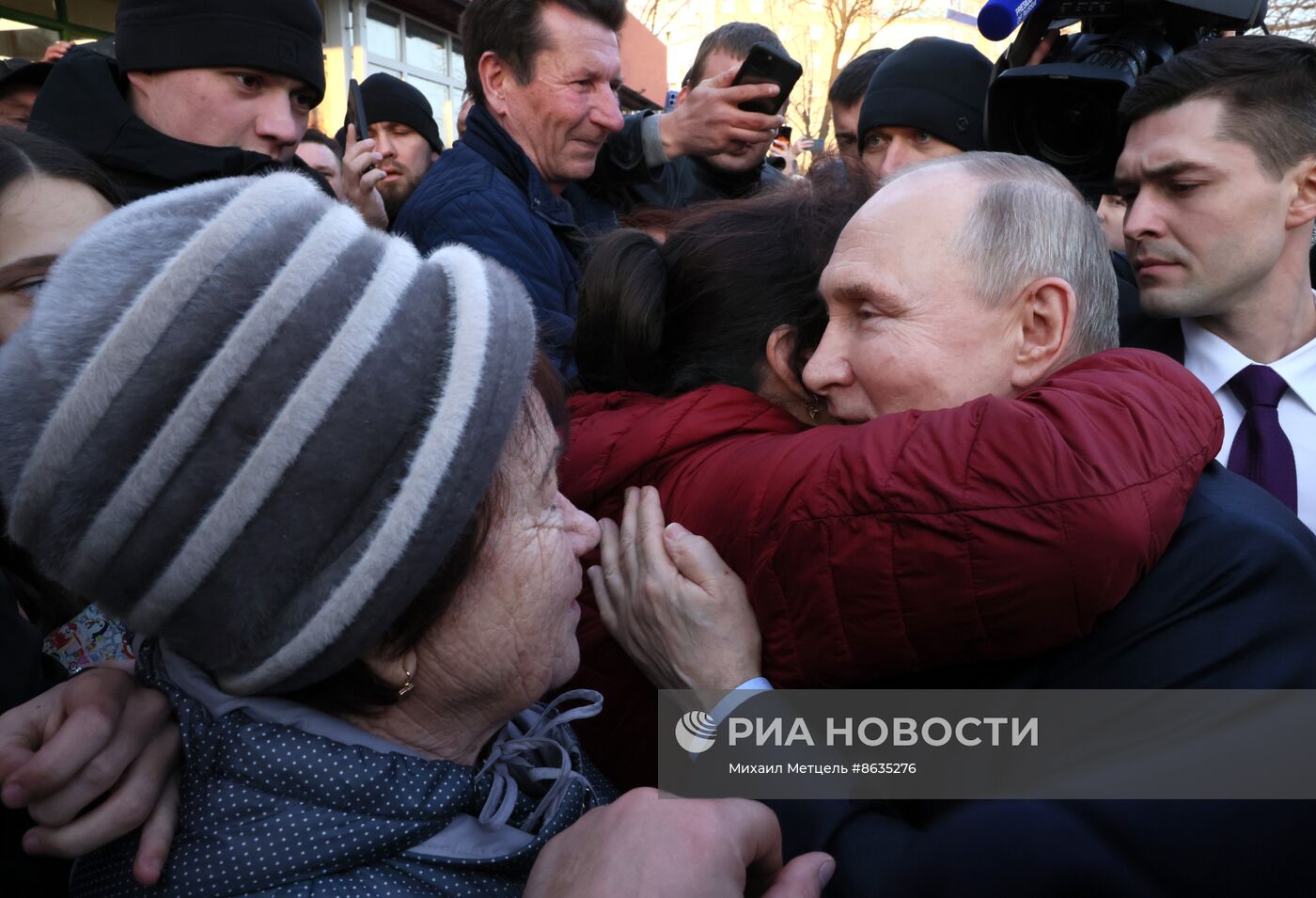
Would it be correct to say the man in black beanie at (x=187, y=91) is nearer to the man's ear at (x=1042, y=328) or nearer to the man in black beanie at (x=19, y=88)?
the man in black beanie at (x=19, y=88)

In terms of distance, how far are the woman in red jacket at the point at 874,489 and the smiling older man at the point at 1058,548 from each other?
3.5 inches

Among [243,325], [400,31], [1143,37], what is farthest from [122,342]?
[400,31]

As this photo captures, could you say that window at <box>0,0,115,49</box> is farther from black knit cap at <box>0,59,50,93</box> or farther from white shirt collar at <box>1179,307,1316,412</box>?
white shirt collar at <box>1179,307,1316,412</box>

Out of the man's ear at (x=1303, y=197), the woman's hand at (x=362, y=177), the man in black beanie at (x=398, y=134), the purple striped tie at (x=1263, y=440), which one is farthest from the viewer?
the man in black beanie at (x=398, y=134)

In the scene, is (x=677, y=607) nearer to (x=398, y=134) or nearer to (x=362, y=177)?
(x=362, y=177)

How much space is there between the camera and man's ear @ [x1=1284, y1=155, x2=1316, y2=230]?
8.68 ft

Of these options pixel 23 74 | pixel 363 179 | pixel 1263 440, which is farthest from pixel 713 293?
pixel 23 74

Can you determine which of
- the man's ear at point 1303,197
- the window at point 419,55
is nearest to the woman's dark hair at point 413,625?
the man's ear at point 1303,197

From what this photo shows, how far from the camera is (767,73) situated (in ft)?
11.6

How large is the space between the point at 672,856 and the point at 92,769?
0.62 meters

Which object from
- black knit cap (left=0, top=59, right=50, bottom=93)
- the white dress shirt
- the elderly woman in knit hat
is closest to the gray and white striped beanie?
the elderly woman in knit hat

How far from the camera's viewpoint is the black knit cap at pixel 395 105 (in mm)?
5266

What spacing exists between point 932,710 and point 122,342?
103 centimetres

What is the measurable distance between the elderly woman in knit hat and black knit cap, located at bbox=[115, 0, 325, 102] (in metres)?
2.02
